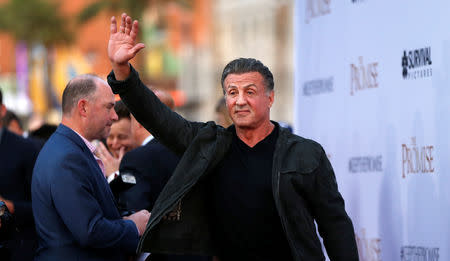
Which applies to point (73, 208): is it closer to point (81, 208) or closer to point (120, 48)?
point (81, 208)

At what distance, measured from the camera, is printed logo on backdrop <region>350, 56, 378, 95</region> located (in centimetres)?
637

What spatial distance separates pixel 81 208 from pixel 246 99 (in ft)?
3.60

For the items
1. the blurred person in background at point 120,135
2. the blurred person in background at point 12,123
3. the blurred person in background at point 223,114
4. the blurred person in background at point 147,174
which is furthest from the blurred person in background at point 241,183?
the blurred person in background at point 12,123

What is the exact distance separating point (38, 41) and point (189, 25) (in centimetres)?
1139

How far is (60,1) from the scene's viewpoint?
6262 centimetres

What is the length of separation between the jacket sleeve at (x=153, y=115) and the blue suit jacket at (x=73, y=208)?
49 centimetres

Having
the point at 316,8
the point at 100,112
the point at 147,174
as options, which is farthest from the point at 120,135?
the point at 100,112

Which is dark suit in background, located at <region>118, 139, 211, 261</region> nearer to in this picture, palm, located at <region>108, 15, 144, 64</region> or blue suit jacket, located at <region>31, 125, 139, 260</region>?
blue suit jacket, located at <region>31, 125, 139, 260</region>

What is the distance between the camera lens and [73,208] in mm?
5098

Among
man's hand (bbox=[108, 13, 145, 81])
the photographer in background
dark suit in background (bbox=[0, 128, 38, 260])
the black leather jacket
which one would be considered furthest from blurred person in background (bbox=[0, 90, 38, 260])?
man's hand (bbox=[108, 13, 145, 81])

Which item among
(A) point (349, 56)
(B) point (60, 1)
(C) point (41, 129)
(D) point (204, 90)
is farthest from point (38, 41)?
(A) point (349, 56)

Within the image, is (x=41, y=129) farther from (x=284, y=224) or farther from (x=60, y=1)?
(x=60, y=1)

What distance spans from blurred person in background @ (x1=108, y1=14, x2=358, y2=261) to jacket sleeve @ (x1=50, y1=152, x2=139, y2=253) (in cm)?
26

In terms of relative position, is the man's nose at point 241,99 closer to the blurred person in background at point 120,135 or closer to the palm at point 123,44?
the palm at point 123,44
